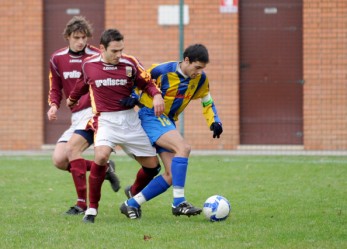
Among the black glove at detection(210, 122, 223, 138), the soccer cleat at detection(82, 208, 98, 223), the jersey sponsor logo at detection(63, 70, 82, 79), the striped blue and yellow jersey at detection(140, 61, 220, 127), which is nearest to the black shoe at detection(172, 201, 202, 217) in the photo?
the soccer cleat at detection(82, 208, 98, 223)

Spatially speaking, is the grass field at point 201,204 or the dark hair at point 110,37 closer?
the grass field at point 201,204

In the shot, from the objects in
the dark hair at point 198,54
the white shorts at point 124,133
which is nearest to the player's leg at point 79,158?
the white shorts at point 124,133

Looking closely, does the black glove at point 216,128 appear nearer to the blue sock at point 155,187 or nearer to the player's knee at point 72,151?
the blue sock at point 155,187

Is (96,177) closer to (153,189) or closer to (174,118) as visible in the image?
(153,189)

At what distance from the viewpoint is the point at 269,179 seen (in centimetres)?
1236

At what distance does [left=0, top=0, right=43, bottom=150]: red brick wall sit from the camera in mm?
17875

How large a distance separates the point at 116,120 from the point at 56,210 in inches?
52.4

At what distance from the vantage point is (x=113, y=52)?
863cm

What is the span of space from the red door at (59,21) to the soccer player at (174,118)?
29.7 ft

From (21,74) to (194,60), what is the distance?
31.7ft

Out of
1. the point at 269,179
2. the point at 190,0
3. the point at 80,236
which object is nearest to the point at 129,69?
the point at 80,236

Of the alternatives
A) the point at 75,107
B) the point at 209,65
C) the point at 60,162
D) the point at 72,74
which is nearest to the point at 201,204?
the point at 60,162

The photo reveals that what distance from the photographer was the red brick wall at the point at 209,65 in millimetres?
17172

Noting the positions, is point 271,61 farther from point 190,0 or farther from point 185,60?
point 185,60
